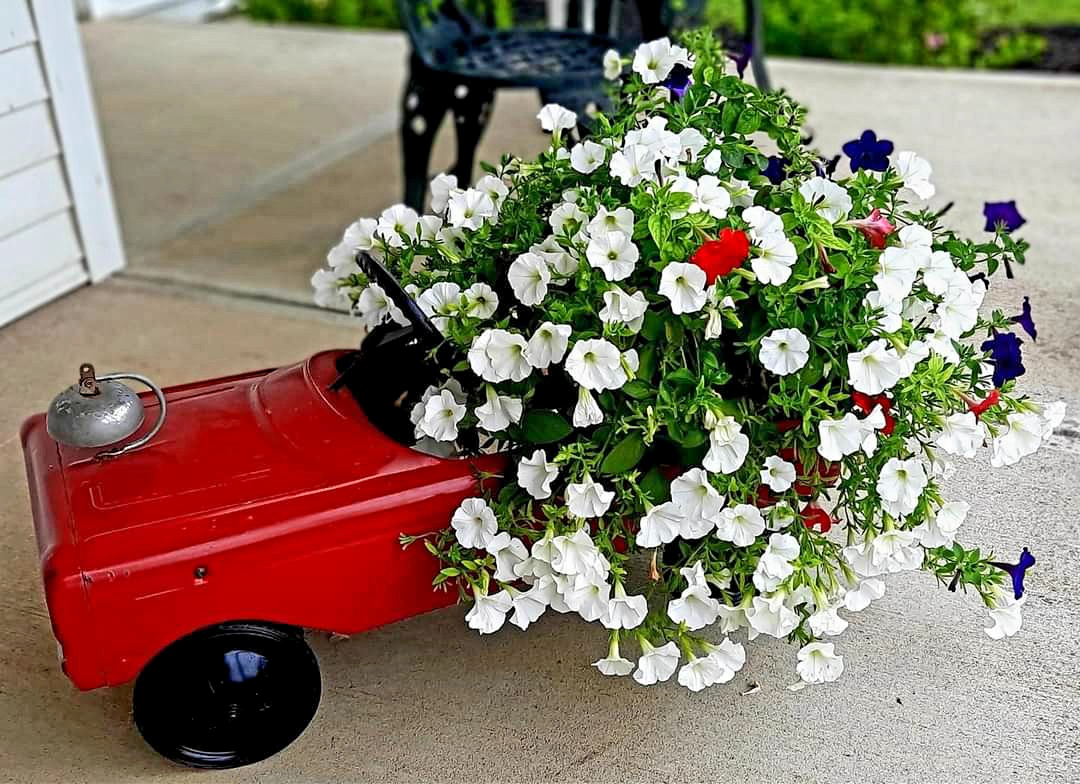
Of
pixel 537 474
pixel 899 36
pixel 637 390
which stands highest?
pixel 637 390

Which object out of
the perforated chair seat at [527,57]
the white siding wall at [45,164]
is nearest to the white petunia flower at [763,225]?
the perforated chair seat at [527,57]

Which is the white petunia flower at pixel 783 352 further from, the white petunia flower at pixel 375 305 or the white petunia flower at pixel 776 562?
the white petunia flower at pixel 375 305

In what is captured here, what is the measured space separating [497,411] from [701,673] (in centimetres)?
40

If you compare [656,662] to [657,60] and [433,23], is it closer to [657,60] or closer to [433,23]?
[657,60]

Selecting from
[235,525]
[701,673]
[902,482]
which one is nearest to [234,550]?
[235,525]

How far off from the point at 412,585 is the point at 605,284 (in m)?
0.47

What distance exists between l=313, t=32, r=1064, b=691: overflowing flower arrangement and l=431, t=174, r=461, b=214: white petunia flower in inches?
6.9

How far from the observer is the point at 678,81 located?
178 centimetres

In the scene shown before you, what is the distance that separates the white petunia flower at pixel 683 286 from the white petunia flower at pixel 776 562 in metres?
0.29

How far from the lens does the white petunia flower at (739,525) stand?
142 cm

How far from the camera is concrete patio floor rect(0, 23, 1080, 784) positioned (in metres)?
1.55

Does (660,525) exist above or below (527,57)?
below

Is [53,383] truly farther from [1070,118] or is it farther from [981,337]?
[1070,118]

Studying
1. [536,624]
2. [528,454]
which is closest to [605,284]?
[528,454]
